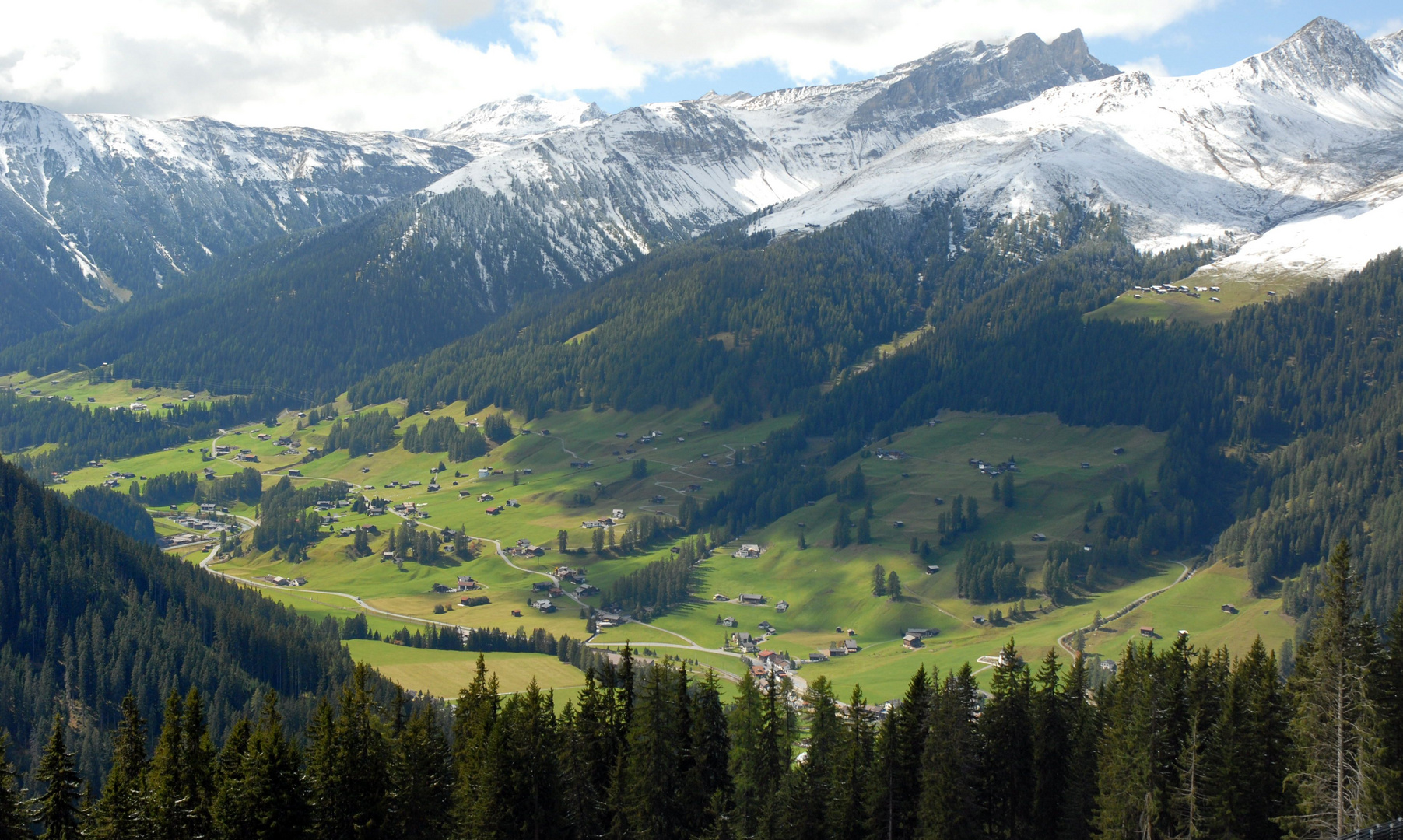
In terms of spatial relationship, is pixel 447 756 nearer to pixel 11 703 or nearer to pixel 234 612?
pixel 11 703

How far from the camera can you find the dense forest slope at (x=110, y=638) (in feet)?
491

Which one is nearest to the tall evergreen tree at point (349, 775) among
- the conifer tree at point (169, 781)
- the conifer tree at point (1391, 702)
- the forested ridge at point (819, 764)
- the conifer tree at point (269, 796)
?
the forested ridge at point (819, 764)

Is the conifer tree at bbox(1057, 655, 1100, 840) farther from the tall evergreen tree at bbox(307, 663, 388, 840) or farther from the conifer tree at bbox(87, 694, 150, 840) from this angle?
the conifer tree at bbox(87, 694, 150, 840)

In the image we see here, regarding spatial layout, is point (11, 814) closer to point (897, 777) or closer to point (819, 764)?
point (819, 764)

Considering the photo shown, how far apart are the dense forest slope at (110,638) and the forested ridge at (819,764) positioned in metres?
85.8

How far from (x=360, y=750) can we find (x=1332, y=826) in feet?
165

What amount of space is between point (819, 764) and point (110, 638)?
124 m

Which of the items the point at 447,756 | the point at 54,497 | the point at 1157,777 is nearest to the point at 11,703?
the point at 54,497

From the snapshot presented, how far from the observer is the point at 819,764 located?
75.3 meters

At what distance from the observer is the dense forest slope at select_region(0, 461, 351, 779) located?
149625 mm

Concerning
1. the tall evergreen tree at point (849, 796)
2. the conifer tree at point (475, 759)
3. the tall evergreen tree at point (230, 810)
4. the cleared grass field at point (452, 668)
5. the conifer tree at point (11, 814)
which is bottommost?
the cleared grass field at point (452, 668)

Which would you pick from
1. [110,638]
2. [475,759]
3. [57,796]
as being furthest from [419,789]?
[110,638]

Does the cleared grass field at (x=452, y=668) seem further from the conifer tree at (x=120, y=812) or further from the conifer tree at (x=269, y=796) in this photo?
the conifer tree at (x=269, y=796)

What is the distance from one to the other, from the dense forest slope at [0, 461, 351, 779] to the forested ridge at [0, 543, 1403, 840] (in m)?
85.8
